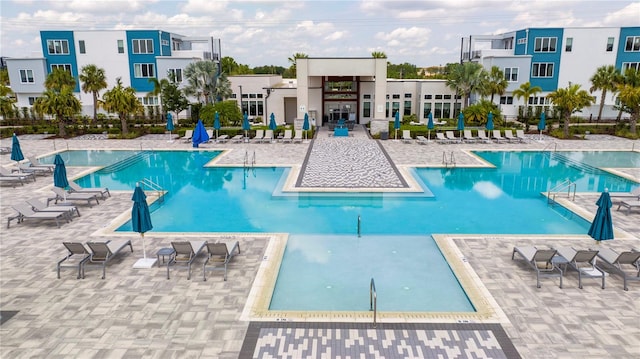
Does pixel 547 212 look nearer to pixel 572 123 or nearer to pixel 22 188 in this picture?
pixel 22 188

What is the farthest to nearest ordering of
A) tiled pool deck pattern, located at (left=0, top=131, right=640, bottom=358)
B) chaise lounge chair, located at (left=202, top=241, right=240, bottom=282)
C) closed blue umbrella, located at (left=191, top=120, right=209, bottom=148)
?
closed blue umbrella, located at (left=191, top=120, right=209, bottom=148)
chaise lounge chair, located at (left=202, top=241, right=240, bottom=282)
tiled pool deck pattern, located at (left=0, top=131, right=640, bottom=358)

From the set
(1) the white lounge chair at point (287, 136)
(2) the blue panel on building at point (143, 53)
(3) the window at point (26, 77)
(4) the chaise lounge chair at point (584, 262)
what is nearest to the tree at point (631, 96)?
(1) the white lounge chair at point (287, 136)

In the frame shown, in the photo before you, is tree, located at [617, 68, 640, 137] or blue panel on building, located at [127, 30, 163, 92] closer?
tree, located at [617, 68, 640, 137]

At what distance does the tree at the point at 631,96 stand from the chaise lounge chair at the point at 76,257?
3482 cm

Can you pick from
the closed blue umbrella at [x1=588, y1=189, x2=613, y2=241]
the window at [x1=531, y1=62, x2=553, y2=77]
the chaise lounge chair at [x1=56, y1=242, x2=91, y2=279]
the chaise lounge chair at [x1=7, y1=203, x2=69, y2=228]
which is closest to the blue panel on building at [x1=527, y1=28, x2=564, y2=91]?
the window at [x1=531, y1=62, x2=553, y2=77]

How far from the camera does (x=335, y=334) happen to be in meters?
7.83

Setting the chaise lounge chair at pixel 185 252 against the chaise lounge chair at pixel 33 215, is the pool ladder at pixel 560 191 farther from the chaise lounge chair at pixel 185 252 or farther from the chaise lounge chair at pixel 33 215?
the chaise lounge chair at pixel 33 215

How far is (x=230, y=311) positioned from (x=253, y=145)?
22370mm

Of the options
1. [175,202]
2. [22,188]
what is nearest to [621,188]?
[175,202]

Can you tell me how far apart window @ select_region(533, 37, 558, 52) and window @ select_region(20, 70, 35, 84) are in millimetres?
49883

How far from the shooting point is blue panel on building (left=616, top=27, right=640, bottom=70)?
141ft

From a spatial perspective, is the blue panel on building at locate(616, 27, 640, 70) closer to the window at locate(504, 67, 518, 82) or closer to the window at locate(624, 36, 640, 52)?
the window at locate(624, 36, 640, 52)

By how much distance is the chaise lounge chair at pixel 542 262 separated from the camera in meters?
9.85

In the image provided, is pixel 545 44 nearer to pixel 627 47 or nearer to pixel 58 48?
pixel 627 47
